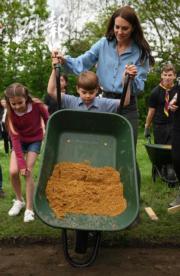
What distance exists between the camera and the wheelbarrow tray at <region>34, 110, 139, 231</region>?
139 inches

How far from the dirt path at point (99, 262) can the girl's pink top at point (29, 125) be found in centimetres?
98

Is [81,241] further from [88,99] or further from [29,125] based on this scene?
[29,125]

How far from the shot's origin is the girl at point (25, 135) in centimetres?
442

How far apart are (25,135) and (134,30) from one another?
4.66ft

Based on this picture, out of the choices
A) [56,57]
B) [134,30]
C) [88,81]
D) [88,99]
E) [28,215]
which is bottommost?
[28,215]

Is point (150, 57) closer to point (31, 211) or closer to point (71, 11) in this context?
point (31, 211)

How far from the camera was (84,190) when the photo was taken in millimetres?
3578

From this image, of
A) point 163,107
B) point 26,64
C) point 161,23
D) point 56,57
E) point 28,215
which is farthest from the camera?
point 161,23

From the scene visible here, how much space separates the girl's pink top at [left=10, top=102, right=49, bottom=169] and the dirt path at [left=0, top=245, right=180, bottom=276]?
0.98 meters

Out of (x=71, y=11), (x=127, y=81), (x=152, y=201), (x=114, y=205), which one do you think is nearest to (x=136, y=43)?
(x=127, y=81)

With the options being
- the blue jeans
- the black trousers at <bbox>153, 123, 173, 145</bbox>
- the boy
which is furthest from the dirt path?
the black trousers at <bbox>153, 123, 173, 145</bbox>

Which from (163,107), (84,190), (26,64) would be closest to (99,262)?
(84,190)

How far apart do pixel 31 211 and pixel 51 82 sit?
1.30m

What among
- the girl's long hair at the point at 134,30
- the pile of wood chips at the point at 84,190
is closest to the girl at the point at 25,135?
the pile of wood chips at the point at 84,190
